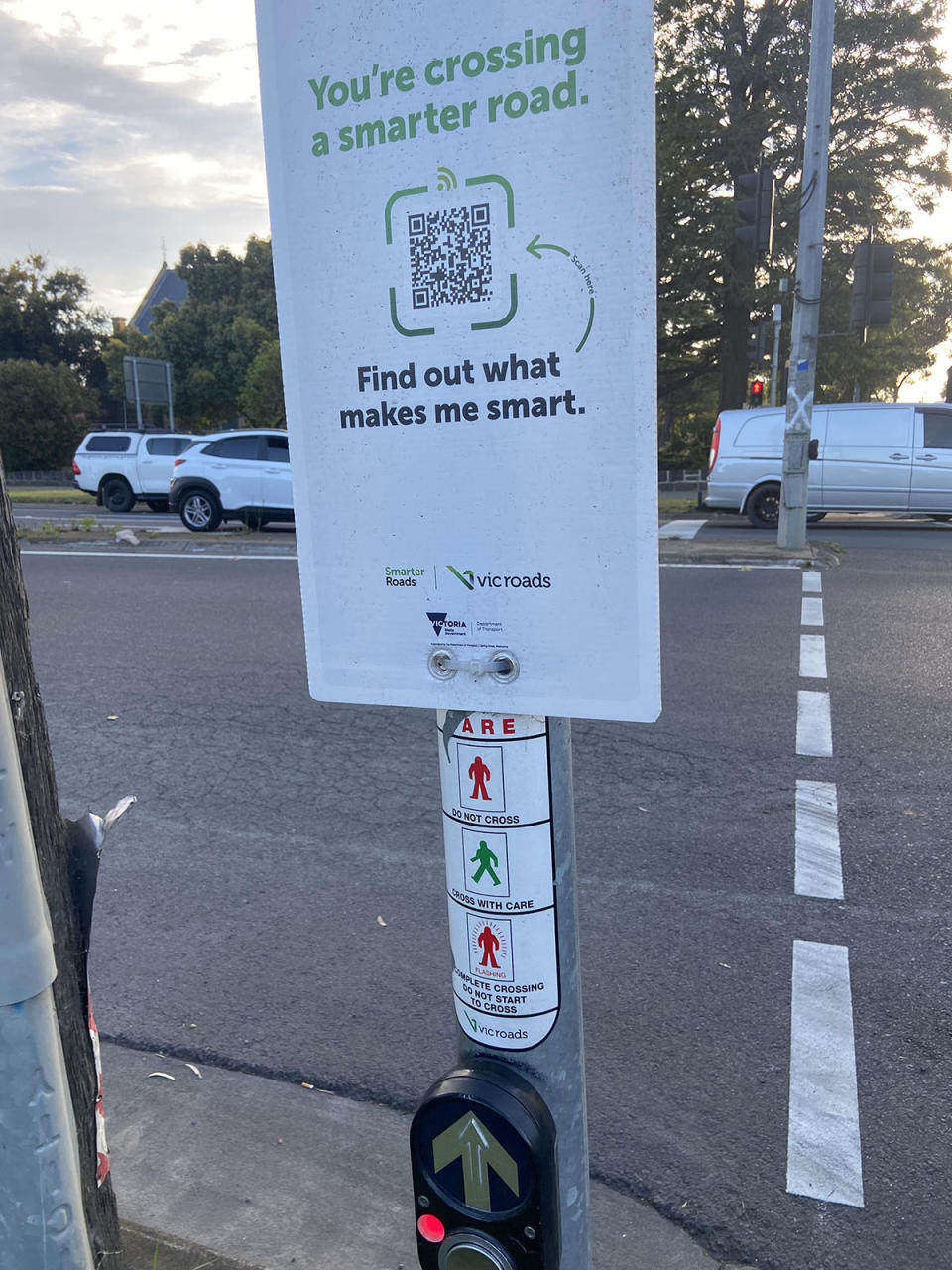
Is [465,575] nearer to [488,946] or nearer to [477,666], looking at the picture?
[477,666]

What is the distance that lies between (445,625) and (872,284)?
12223 millimetres

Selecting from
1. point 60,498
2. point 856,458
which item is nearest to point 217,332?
point 60,498

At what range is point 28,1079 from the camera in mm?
1228

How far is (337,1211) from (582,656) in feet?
6.12

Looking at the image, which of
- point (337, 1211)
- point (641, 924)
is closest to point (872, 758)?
point (641, 924)

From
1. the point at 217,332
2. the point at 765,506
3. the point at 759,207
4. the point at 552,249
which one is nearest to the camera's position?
the point at 552,249

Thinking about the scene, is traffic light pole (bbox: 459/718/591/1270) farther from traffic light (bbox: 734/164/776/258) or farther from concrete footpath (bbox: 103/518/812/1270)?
traffic light (bbox: 734/164/776/258)

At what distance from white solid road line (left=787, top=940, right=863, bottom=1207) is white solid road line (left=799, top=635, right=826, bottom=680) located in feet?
11.8

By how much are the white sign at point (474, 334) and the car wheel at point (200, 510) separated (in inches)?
590

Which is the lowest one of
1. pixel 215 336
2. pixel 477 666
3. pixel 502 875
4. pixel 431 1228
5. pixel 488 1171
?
pixel 431 1228

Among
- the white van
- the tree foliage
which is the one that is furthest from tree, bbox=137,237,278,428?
the white van

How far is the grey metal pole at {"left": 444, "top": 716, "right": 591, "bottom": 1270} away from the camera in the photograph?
1398 mm

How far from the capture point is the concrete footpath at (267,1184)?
2.31 meters

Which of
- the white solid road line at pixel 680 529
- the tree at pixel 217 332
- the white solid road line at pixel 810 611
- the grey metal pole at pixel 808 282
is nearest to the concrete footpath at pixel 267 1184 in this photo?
the white solid road line at pixel 810 611
